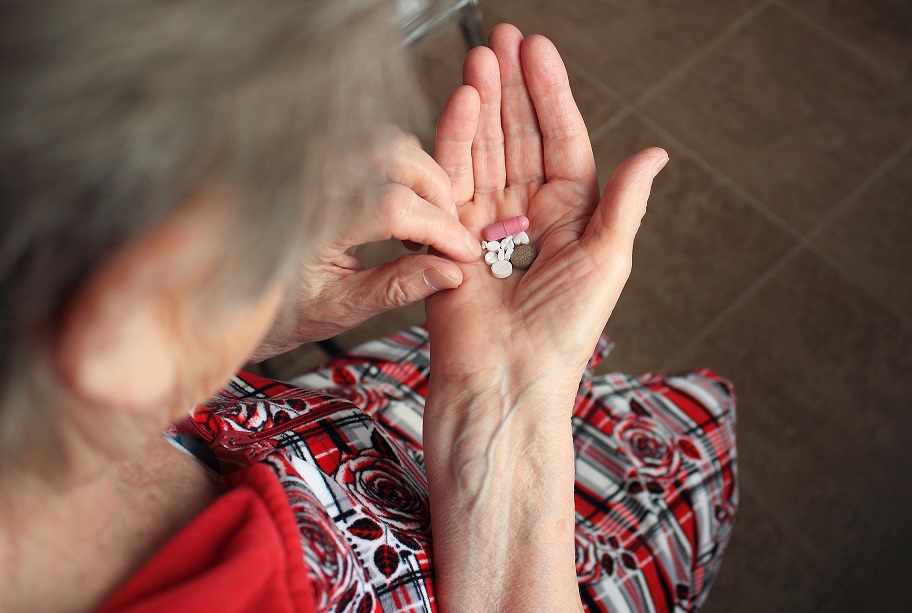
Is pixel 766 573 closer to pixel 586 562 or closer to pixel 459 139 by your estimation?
pixel 586 562

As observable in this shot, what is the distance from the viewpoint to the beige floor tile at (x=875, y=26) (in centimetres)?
215

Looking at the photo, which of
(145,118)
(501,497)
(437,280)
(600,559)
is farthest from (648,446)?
(145,118)

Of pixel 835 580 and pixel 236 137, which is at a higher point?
pixel 236 137

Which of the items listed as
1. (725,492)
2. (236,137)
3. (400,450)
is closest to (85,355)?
(236,137)

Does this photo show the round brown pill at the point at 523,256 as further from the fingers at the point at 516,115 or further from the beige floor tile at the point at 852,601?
the beige floor tile at the point at 852,601

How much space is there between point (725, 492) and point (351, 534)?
0.57 meters

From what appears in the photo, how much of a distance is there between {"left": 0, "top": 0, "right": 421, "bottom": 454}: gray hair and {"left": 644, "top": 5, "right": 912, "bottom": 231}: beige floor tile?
1.80 metres

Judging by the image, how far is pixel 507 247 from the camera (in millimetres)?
991

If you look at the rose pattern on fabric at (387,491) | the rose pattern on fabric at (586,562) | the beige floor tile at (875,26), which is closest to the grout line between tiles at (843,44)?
the beige floor tile at (875,26)

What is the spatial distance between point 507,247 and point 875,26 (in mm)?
1841

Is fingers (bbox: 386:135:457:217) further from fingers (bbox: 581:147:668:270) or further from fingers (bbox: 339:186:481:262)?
fingers (bbox: 581:147:668:270)

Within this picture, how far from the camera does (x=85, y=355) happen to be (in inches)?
15.5

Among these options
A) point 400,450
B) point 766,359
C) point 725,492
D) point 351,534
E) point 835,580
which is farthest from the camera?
point 766,359

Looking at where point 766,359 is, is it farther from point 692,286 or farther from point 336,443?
point 336,443
